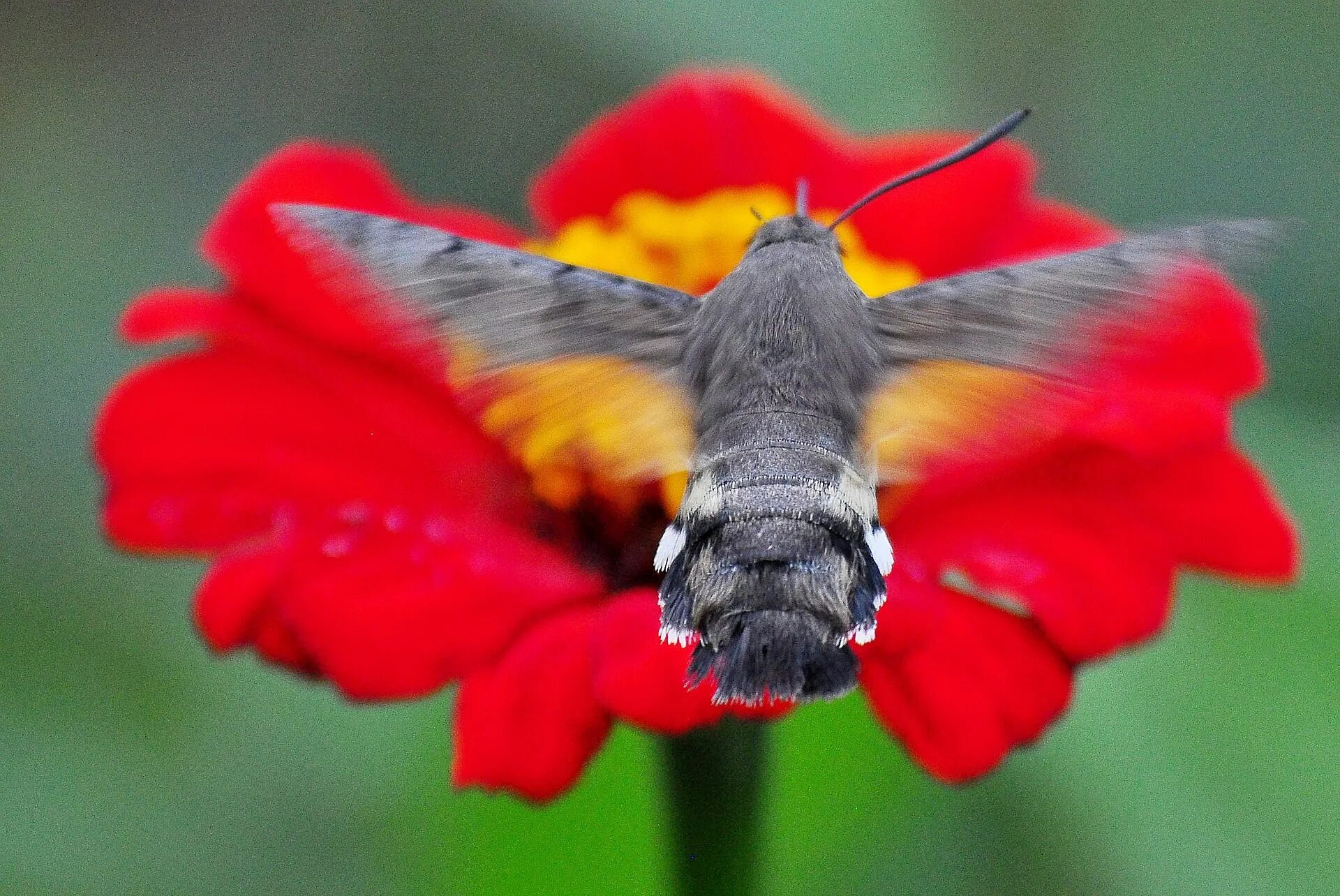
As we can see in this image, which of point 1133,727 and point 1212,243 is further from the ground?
point 1212,243

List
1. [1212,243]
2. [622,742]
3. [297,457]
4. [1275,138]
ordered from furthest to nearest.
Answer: [1275,138] < [622,742] < [297,457] < [1212,243]

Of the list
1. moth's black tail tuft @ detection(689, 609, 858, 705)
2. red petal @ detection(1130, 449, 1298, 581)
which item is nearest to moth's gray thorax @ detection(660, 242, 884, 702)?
moth's black tail tuft @ detection(689, 609, 858, 705)

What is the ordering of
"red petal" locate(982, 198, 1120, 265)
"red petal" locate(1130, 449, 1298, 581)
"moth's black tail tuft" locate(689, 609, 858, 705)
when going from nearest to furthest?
"moth's black tail tuft" locate(689, 609, 858, 705) < "red petal" locate(1130, 449, 1298, 581) < "red petal" locate(982, 198, 1120, 265)

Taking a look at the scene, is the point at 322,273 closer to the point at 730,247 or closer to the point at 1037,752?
the point at 730,247

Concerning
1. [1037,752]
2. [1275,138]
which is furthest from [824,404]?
[1275,138]

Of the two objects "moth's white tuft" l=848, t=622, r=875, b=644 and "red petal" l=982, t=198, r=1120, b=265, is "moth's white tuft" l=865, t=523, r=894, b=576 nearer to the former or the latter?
"moth's white tuft" l=848, t=622, r=875, b=644

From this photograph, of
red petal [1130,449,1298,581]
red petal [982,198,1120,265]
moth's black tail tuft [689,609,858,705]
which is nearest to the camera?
moth's black tail tuft [689,609,858,705]
